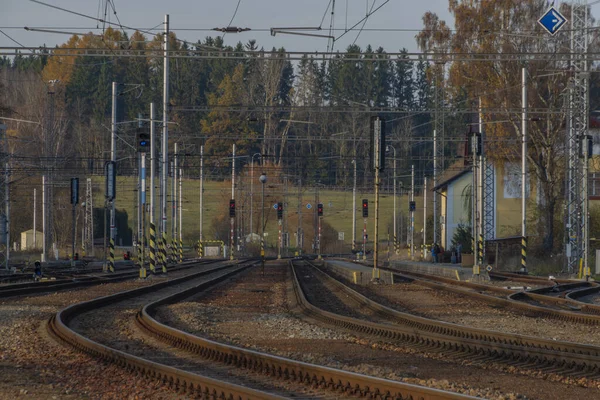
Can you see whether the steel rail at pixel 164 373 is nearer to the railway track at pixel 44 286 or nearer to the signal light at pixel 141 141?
the railway track at pixel 44 286

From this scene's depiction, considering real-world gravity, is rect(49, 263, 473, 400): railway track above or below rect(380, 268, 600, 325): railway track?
above

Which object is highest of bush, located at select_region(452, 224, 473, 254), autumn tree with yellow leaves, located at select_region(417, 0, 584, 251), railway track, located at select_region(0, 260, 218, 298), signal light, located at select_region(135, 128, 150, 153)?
autumn tree with yellow leaves, located at select_region(417, 0, 584, 251)

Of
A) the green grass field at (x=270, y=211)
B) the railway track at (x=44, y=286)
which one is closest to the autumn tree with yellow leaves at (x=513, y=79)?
the railway track at (x=44, y=286)

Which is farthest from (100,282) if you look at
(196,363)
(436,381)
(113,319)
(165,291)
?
(436,381)

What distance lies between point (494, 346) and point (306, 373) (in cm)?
338

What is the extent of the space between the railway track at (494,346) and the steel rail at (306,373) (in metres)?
2.82

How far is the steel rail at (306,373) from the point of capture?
761cm

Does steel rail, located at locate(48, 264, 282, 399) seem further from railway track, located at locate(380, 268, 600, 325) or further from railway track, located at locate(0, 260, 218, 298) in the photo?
railway track, located at locate(380, 268, 600, 325)

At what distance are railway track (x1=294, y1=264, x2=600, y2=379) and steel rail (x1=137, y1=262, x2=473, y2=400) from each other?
2.82m

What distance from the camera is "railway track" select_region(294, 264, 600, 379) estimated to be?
33.5ft

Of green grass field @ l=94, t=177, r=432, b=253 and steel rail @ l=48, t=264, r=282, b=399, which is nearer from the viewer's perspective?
steel rail @ l=48, t=264, r=282, b=399

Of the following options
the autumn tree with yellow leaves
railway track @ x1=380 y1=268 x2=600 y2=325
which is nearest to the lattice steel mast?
railway track @ x1=380 y1=268 x2=600 y2=325

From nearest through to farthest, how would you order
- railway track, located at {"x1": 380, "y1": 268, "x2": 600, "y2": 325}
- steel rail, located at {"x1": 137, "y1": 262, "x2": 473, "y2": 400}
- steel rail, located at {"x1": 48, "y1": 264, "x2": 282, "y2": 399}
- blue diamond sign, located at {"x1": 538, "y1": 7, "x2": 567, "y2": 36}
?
steel rail, located at {"x1": 137, "y1": 262, "x2": 473, "y2": 400} < steel rail, located at {"x1": 48, "y1": 264, "x2": 282, "y2": 399} < railway track, located at {"x1": 380, "y1": 268, "x2": 600, "y2": 325} < blue diamond sign, located at {"x1": 538, "y1": 7, "x2": 567, "y2": 36}

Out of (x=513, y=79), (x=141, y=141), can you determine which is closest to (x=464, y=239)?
(x=513, y=79)
